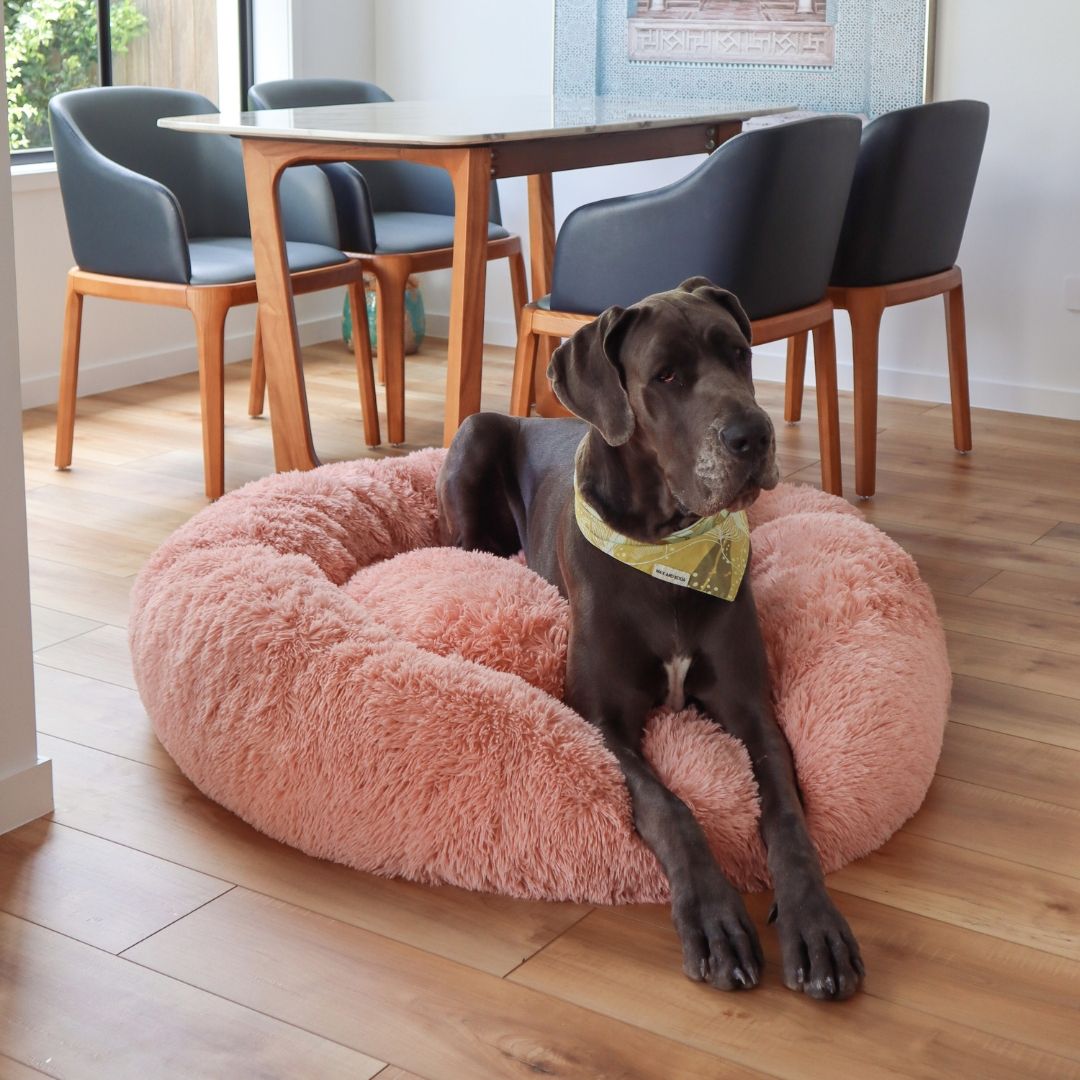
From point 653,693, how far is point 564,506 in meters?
0.39

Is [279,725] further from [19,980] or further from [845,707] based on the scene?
[845,707]

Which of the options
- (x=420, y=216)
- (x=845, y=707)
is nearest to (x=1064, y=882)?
(x=845, y=707)

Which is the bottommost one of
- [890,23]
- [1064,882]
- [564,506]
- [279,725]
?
[1064,882]

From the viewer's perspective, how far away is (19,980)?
150 centimetres

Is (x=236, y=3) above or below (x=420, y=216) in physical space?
above

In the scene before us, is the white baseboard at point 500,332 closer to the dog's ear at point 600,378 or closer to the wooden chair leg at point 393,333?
the wooden chair leg at point 393,333

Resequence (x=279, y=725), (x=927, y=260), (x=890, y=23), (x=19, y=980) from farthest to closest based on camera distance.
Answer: (x=890, y=23), (x=927, y=260), (x=279, y=725), (x=19, y=980)

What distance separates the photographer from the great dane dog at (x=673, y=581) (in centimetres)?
163

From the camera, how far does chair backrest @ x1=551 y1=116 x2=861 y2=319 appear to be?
2.78 m

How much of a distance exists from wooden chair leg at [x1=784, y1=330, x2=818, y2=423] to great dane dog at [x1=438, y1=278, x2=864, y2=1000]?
74.9 inches

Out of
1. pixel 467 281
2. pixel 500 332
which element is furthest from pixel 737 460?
pixel 500 332

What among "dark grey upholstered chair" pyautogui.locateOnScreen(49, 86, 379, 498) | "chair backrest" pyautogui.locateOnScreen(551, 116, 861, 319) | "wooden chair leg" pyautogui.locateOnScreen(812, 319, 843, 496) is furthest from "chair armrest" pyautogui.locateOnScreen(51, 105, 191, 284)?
"wooden chair leg" pyautogui.locateOnScreen(812, 319, 843, 496)

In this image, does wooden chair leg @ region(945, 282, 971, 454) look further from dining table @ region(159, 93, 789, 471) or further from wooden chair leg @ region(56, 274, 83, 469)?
wooden chair leg @ region(56, 274, 83, 469)

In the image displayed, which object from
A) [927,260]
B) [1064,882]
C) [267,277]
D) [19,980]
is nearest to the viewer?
[19,980]
